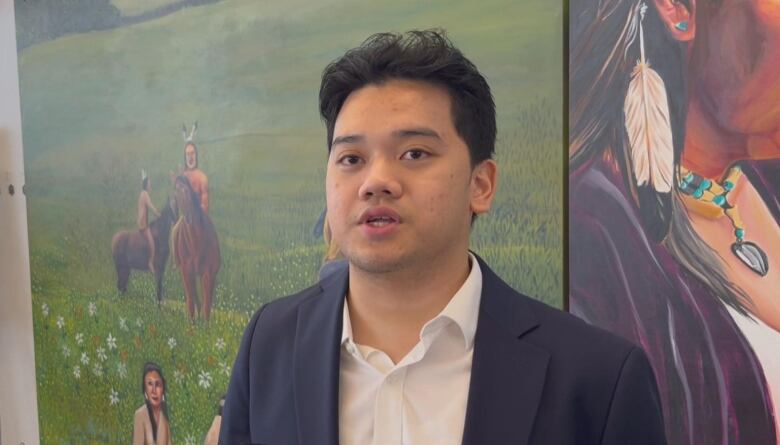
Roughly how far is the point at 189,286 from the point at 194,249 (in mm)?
127

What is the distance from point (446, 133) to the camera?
1.21m

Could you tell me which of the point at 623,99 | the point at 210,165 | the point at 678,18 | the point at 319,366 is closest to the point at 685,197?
the point at 623,99

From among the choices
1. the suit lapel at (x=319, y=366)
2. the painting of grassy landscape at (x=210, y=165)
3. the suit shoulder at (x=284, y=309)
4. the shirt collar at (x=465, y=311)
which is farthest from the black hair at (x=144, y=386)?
the shirt collar at (x=465, y=311)

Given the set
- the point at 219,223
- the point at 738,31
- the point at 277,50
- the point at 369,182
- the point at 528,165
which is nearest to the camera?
the point at 369,182

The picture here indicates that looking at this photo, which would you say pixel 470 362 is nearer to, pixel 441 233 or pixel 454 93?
pixel 441 233

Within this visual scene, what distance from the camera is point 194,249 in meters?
2.49

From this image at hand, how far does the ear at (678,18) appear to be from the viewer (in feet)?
4.99

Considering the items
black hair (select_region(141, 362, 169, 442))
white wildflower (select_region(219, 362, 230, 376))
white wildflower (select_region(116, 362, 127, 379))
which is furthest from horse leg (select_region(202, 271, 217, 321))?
white wildflower (select_region(116, 362, 127, 379))

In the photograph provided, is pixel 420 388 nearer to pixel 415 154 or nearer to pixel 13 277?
pixel 415 154

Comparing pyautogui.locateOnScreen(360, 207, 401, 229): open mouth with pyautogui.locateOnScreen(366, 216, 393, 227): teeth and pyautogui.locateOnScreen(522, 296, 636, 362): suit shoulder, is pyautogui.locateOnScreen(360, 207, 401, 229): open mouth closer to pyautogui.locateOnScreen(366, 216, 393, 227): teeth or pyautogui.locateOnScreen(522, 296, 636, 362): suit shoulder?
pyautogui.locateOnScreen(366, 216, 393, 227): teeth

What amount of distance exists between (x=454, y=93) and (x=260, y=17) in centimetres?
118

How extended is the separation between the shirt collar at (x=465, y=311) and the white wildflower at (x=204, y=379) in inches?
52.5

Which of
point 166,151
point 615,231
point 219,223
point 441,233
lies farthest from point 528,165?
point 166,151

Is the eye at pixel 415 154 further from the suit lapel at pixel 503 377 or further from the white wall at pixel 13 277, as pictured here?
the white wall at pixel 13 277
